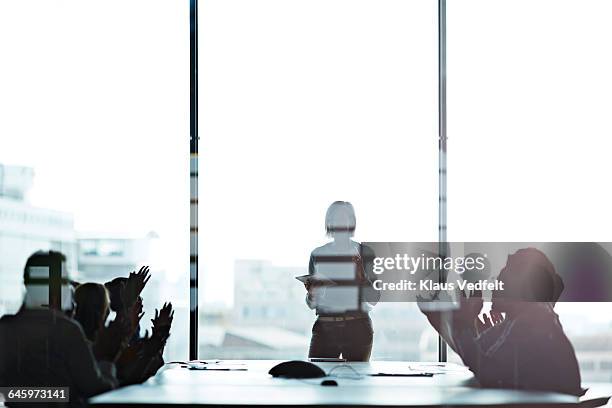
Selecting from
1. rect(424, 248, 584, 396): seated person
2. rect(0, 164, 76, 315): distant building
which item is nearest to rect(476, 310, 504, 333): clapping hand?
rect(424, 248, 584, 396): seated person

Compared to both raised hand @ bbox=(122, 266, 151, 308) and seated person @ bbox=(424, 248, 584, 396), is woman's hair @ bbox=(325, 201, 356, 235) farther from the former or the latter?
seated person @ bbox=(424, 248, 584, 396)

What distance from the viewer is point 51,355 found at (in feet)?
7.68

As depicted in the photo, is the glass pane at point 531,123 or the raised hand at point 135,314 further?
the glass pane at point 531,123

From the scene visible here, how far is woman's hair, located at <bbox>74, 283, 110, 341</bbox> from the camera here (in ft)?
8.98

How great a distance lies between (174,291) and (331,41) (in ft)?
6.17

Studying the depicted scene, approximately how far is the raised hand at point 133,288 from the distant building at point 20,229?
1.22m

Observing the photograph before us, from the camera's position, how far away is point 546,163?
16.0 feet

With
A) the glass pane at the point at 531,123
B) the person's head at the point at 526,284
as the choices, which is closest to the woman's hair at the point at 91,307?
the person's head at the point at 526,284

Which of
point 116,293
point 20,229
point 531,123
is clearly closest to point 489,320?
point 116,293

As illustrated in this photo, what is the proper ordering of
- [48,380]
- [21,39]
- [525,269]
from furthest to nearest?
[21,39]
[525,269]
[48,380]

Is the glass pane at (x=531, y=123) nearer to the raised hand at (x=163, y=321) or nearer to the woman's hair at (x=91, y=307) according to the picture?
the raised hand at (x=163, y=321)

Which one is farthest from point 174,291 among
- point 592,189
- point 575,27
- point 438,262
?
point 575,27

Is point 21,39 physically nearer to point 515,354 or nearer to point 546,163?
point 546,163

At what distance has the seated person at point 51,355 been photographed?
233cm
